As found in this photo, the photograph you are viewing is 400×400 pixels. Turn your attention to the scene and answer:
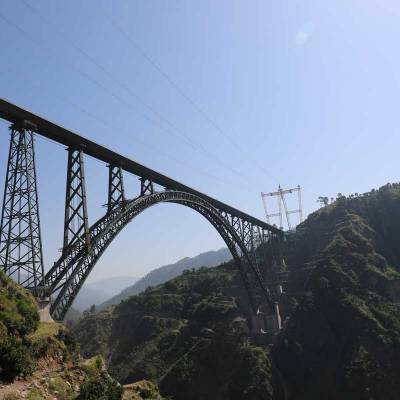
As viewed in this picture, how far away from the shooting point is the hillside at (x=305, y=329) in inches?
2014

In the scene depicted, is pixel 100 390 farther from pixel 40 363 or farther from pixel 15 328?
pixel 15 328

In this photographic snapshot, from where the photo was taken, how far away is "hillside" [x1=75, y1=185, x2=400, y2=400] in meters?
51.2

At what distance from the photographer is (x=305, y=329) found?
59.0 meters

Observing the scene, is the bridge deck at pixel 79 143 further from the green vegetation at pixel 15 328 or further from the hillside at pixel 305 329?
the hillside at pixel 305 329

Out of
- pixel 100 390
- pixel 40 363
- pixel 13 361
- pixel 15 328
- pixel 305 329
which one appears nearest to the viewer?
pixel 13 361

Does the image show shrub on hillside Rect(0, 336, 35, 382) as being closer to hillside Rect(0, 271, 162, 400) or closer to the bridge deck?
hillside Rect(0, 271, 162, 400)

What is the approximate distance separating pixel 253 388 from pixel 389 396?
612 inches

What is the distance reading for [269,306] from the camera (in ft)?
205

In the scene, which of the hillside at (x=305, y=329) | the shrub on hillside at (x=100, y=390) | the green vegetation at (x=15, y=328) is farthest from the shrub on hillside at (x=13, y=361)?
the hillside at (x=305, y=329)

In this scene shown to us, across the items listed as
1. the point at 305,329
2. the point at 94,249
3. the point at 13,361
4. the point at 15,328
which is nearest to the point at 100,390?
the point at 13,361

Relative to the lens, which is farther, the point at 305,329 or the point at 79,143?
the point at 305,329

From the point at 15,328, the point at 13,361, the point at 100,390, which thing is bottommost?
the point at 100,390

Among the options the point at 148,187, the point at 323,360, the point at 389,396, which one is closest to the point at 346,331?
the point at 323,360

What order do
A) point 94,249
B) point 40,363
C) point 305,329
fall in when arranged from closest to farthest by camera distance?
point 40,363 → point 94,249 → point 305,329
